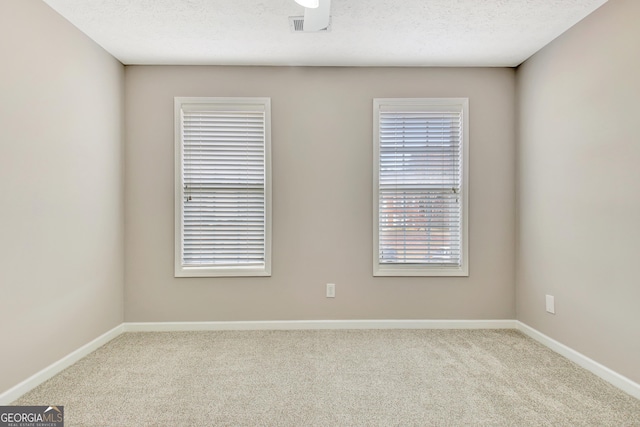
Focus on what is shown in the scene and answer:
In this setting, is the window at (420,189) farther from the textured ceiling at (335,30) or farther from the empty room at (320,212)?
the textured ceiling at (335,30)

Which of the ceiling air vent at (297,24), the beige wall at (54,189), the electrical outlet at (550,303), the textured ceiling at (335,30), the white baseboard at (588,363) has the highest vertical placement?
the textured ceiling at (335,30)

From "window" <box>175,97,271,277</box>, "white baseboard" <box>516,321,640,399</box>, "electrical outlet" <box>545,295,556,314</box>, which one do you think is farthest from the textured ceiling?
"white baseboard" <box>516,321,640,399</box>

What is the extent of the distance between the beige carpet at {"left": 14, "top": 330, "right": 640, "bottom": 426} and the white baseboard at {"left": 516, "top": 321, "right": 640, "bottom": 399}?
52 mm

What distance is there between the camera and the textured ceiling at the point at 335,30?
93.7 inches

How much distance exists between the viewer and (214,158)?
3.33 meters

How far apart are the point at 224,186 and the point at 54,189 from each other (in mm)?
1331

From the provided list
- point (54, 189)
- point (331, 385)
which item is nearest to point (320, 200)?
point (331, 385)

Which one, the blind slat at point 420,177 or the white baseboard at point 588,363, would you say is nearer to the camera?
the white baseboard at point 588,363

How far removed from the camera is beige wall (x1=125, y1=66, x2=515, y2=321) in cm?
330

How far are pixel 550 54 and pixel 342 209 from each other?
2219 mm

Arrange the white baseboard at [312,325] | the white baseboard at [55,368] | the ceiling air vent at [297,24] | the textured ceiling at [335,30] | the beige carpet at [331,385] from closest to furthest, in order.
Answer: the beige carpet at [331,385]
the white baseboard at [55,368]
the textured ceiling at [335,30]
the ceiling air vent at [297,24]
the white baseboard at [312,325]

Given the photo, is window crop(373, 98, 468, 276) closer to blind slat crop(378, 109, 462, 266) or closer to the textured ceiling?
blind slat crop(378, 109, 462, 266)

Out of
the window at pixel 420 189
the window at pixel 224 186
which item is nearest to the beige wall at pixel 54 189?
the window at pixel 224 186

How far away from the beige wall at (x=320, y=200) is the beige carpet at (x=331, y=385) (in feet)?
1.20
